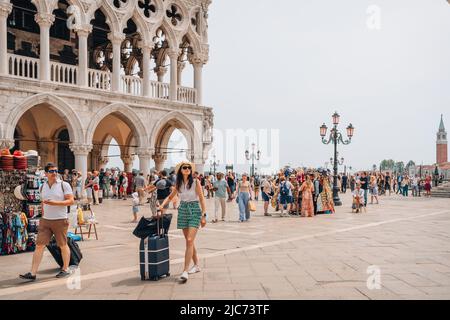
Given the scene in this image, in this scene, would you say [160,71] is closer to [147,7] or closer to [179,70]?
[179,70]

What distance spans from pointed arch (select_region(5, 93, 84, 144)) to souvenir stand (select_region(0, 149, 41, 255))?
1002 centimetres

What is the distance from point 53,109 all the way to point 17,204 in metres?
11.8

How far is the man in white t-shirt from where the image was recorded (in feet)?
20.5

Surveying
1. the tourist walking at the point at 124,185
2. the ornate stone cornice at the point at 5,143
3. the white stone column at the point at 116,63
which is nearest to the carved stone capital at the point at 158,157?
the tourist walking at the point at 124,185

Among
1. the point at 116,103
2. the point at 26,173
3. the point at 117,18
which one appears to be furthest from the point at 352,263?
the point at 117,18

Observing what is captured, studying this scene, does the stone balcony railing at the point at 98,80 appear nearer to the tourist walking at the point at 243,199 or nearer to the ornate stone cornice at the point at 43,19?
the ornate stone cornice at the point at 43,19

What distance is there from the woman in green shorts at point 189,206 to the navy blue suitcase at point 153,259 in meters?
0.34

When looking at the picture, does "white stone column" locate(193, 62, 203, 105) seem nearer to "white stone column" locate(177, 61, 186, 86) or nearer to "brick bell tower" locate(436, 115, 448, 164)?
"white stone column" locate(177, 61, 186, 86)

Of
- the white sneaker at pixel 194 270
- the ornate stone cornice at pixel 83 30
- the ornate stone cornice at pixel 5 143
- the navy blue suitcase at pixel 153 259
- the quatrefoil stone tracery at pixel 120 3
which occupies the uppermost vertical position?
the quatrefoil stone tracery at pixel 120 3

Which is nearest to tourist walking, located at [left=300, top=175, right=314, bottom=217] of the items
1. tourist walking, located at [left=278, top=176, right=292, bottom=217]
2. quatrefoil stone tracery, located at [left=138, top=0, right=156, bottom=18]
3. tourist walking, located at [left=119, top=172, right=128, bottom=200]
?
tourist walking, located at [left=278, top=176, right=292, bottom=217]

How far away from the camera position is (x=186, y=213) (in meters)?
6.24

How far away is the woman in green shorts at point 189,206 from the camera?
621 cm

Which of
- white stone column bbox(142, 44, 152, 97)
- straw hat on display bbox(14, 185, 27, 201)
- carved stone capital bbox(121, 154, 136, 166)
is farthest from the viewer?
carved stone capital bbox(121, 154, 136, 166)

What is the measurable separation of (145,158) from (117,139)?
691 centimetres
